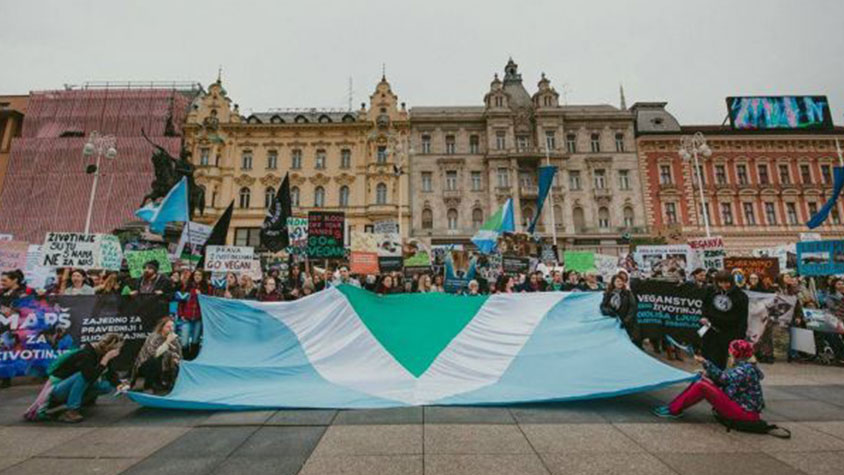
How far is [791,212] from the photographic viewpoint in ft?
106

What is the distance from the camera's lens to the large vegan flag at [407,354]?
15.4ft

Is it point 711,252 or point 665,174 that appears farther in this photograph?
point 665,174

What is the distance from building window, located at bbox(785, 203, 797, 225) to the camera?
32.1 meters

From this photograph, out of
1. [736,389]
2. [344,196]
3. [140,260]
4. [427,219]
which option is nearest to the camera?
[736,389]

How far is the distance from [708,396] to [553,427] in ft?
5.62

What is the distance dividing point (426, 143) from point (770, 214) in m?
30.6

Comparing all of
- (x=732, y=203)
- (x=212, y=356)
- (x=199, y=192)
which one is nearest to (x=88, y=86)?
(x=199, y=192)

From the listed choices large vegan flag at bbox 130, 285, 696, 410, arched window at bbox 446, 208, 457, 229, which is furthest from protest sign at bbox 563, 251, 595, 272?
arched window at bbox 446, 208, 457, 229

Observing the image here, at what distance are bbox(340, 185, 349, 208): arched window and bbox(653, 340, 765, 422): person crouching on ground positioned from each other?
31075 millimetres

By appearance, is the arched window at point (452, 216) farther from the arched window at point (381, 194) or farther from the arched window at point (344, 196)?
the arched window at point (344, 196)

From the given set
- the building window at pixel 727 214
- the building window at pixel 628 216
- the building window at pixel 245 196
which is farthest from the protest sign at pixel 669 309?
the building window at pixel 245 196

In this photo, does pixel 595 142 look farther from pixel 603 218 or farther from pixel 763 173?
pixel 763 173

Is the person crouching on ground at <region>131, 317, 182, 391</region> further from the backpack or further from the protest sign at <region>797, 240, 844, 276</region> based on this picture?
the protest sign at <region>797, 240, 844, 276</region>

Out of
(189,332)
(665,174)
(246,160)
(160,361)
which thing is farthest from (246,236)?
(665,174)
